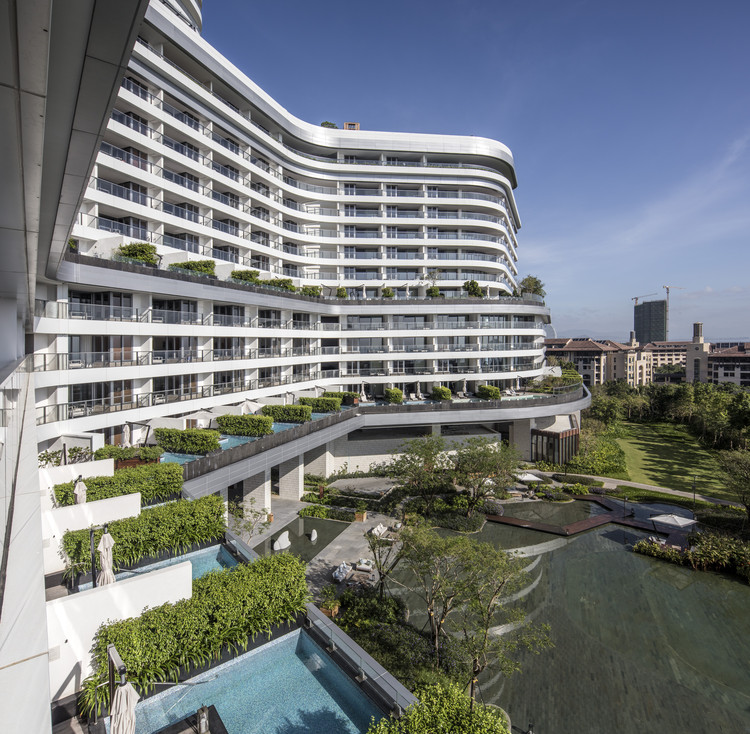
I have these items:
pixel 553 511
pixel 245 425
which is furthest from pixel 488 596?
pixel 553 511

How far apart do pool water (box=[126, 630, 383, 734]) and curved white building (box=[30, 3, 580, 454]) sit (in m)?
14.7

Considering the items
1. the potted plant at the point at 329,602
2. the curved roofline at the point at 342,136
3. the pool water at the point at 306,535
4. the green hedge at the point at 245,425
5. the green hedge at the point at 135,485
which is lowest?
the pool water at the point at 306,535

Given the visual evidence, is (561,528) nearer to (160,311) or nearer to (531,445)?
(531,445)

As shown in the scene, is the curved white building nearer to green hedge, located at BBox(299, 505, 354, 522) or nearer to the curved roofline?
the curved roofline

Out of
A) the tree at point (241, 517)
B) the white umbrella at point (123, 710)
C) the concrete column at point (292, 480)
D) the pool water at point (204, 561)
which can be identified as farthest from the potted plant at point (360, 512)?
the white umbrella at point (123, 710)

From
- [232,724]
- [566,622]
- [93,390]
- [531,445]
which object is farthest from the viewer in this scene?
[531,445]

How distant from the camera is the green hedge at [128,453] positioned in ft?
59.3

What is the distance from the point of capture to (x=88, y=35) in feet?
12.0

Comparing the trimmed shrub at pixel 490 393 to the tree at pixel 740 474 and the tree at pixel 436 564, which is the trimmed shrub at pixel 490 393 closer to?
the tree at pixel 740 474

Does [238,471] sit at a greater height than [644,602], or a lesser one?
greater

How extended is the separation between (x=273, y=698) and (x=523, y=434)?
114 ft

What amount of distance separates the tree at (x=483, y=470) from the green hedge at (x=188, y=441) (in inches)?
600

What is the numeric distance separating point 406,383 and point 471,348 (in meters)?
7.37

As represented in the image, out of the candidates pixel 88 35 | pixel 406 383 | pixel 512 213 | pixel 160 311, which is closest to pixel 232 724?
pixel 88 35
